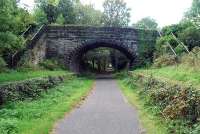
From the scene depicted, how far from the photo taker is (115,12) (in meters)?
90.9

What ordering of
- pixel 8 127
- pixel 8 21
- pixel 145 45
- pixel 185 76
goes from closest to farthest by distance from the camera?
pixel 8 127 → pixel 185 76 → pixel 8 21 → pixel 145 45

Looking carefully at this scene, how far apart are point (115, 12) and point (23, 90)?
74.0 metres

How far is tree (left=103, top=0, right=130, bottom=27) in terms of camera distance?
89150 mm

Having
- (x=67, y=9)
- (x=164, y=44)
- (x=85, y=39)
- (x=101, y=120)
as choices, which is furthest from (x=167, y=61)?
(x=67, y=9)

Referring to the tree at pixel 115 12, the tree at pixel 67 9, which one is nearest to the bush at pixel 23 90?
the tree at pixel 67 9

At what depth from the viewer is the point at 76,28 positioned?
44.5m

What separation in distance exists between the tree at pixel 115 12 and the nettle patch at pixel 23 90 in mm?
66428

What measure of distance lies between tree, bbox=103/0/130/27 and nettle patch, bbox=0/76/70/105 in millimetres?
66428

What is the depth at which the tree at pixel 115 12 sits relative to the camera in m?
89.2

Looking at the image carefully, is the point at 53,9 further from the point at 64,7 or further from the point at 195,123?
the point at 195,123

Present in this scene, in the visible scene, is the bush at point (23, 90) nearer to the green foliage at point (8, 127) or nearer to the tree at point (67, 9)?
the green foliage at point (8, 127)

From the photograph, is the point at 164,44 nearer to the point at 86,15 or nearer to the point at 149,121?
the point at 149,121

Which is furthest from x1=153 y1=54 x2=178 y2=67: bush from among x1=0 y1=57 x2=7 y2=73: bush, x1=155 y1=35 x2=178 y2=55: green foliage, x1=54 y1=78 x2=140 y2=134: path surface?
x1=54 y1=78 x2=140 y2=134: path surface

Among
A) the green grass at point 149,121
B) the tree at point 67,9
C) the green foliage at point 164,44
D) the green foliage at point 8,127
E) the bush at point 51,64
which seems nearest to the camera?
the green foliage at point 8,127
